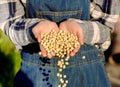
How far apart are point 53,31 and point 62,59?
19cm

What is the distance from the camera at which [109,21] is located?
4.71ft

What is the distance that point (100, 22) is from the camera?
4.77 feet

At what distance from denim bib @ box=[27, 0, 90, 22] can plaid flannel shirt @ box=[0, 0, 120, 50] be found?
4 cm

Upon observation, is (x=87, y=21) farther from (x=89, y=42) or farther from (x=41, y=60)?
(x=41, y=60)

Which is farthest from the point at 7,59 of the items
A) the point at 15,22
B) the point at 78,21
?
the point at 78,21

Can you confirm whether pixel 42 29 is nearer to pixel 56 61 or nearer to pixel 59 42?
pixel 59 42

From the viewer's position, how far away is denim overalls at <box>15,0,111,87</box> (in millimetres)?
1411

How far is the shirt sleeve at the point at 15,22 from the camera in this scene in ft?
4.55

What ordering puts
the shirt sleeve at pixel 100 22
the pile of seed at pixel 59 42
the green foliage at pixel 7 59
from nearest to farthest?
the pile of seed at pixel 59 42, the shirt sleeve at pixel 100 22, the green foliage at pixel 7 59

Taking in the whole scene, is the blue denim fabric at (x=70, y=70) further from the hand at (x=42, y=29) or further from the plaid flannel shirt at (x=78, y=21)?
the hand at (x=42, y=29)

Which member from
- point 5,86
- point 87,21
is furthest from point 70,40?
point 5,86

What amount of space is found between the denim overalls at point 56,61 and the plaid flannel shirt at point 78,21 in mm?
45

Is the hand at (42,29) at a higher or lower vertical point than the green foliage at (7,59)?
higher

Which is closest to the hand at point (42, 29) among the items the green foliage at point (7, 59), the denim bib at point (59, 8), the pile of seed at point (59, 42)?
the pile of seed at point (59, 42)
